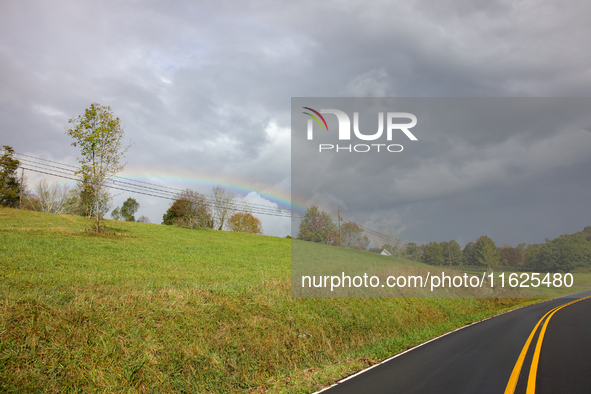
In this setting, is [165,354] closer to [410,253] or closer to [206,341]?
[206,341]

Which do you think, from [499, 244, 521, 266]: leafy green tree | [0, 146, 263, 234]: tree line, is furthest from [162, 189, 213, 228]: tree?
[499, 244, 521, 266]: leafy green tree

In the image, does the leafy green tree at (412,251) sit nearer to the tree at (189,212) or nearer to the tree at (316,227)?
the tree at (316,227)

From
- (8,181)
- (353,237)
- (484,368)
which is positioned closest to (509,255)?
(353,237)

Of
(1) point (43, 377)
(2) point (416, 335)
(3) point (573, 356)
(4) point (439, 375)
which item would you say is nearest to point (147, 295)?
(1) point (43, 377)

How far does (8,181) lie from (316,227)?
63.2m

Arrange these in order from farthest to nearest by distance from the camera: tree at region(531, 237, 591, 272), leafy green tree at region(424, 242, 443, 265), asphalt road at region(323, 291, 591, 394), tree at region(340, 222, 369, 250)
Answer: tree at region(340, 222, 369, 250) → leafy green tree at region(424, 242, 443, 265) → tree at region(531, 237, 591, 272) → asphalt road at region(323, 291, 591, 394)

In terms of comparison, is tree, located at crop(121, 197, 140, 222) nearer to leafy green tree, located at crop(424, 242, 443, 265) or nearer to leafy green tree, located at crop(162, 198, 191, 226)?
leafy green tree, located at crop(162, 198, 191, 226)

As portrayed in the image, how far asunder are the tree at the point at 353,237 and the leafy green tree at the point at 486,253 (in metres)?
20.8

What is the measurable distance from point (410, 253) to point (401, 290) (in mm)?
49662

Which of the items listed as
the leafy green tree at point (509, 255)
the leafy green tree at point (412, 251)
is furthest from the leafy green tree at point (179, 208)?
the leafy green tree at point (509, 255)

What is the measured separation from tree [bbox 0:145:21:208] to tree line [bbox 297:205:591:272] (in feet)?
193

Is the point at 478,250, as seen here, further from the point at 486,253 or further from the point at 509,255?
the point at 509,255

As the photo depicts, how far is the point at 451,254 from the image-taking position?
177 ft

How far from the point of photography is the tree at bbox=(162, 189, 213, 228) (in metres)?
74.1
